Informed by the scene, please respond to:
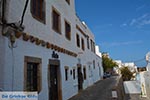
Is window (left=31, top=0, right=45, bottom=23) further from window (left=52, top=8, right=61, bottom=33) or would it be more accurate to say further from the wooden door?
the wooden door

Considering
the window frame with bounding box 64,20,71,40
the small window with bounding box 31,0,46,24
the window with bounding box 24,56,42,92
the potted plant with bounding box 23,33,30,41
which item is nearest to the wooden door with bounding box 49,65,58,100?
the window with bounding box 24,56,42,92

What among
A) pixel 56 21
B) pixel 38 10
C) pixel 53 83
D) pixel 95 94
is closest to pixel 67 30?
pixel 56 21

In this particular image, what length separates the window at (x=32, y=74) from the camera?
300 inches

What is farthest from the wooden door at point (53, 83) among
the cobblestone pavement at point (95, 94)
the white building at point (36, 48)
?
the cobblestone pavement at point (95, 94)

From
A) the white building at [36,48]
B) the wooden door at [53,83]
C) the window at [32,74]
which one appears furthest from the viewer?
the wooden door at [53,83]

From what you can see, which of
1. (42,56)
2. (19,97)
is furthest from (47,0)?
(19,97)

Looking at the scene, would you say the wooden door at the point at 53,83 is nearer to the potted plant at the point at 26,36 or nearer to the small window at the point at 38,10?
the small window at the point at 38,10

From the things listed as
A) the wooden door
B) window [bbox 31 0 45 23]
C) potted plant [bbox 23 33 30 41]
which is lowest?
the wooden door

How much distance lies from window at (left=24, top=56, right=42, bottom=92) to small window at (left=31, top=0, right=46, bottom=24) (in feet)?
6.70

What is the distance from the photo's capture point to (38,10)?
9391 millimetres

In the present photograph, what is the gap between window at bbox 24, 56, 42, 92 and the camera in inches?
300

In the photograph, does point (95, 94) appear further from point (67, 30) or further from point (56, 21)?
point (56, 21)

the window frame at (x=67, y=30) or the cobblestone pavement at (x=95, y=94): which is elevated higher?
the window frame at (x=67, y=30)

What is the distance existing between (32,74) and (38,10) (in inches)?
123
